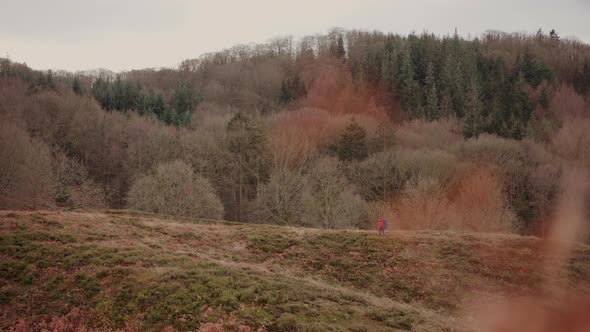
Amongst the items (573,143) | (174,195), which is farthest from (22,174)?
(573,143)

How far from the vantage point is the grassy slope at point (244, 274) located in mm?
18766

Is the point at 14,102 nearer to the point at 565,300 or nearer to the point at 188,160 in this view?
the point at 188,160

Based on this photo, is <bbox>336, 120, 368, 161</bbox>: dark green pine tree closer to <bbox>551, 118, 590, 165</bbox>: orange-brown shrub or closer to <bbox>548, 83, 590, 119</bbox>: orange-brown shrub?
<bbox>551, 118, 590, 165</bbox>: orange-brown shrub

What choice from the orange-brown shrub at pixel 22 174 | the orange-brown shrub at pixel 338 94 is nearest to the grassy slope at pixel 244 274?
the orange-brown shrub at pixel 22 174

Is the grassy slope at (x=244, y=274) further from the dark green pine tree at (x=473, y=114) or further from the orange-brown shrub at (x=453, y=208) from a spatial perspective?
the dark green pine tree at (x=473, y=114)

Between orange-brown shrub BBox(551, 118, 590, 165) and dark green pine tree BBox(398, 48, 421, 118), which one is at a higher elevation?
dark green pine tree BBox(398, 48, 421, 118)

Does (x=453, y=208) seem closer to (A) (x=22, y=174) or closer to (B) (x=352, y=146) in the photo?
(B) (x=352, y=146)

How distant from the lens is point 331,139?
8119 cm

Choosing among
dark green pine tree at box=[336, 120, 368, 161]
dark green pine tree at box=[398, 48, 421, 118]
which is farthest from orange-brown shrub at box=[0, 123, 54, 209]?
dark green pine tree at box=[398, 48, 421, 118]

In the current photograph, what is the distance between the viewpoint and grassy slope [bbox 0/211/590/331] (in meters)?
18.8

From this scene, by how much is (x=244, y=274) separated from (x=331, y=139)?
196ft

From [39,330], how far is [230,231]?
17.0 m

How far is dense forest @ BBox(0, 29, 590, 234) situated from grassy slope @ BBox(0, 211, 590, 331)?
21.6m

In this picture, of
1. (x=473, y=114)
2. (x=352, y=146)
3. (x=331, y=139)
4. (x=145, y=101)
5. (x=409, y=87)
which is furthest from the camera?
(x=409, y=87)
